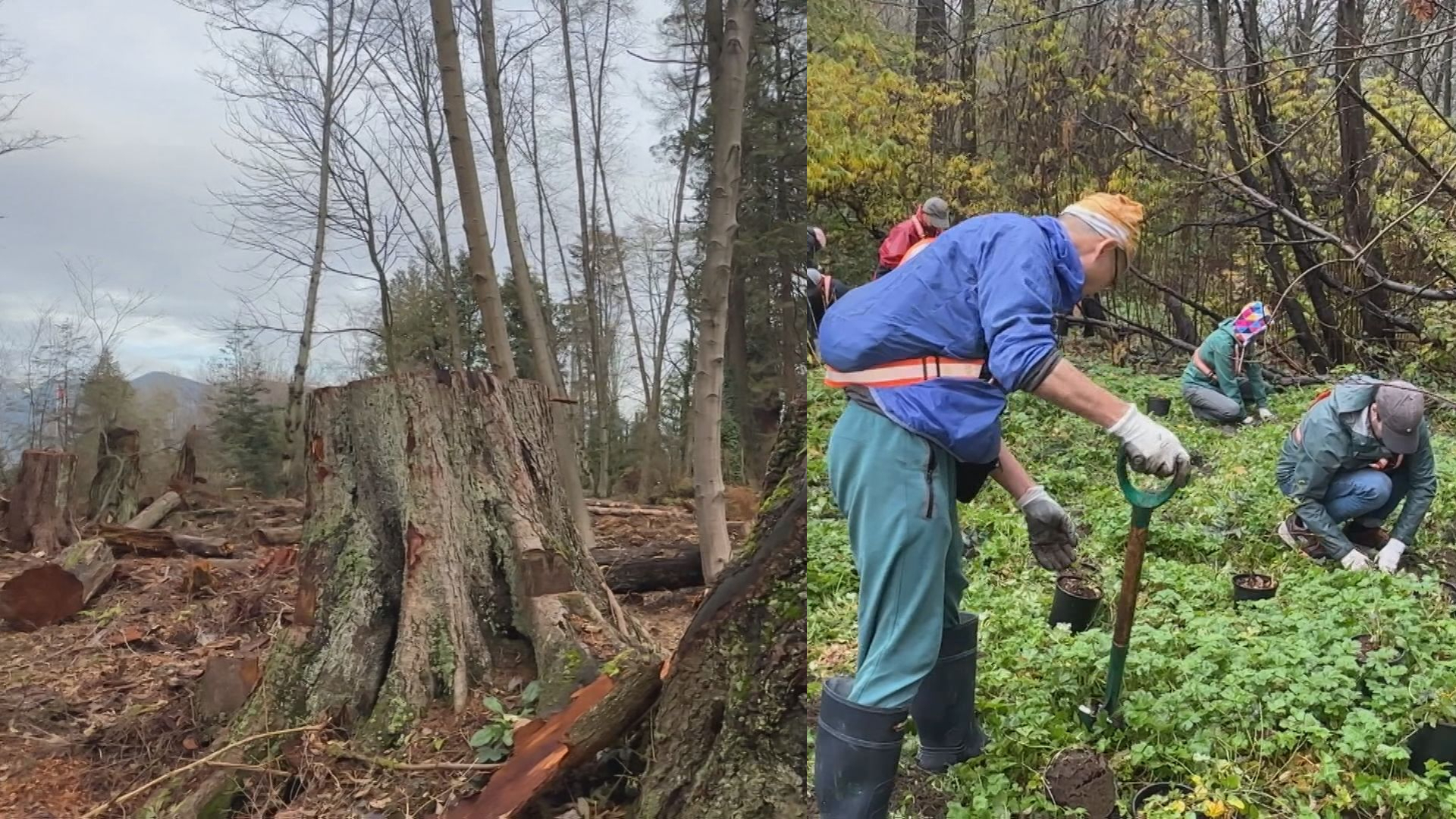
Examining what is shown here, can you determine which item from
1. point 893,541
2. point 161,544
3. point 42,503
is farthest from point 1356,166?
point 42,503

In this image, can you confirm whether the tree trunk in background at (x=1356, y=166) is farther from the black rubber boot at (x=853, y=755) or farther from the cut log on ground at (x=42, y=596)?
the cut log on ground at (x=42, y=596)

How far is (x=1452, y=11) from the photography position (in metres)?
1.47

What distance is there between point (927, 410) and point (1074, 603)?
0.64m

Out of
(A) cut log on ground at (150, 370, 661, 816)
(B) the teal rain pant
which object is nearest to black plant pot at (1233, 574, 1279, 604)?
(B) the teal rain pant

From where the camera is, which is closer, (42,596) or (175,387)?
(42,596)

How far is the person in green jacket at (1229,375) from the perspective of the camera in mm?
1604

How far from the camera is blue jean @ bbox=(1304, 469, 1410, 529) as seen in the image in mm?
1542

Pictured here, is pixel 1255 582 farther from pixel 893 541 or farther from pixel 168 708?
pixel 168 708

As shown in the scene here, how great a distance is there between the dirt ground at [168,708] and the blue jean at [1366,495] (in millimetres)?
1349

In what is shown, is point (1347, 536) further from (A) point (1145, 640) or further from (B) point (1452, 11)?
(B) point (1452, 11)

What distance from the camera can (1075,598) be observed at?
5.23 feet

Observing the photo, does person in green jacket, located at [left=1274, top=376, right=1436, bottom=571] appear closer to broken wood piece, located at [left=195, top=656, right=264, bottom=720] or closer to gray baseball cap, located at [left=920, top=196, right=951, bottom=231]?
gray baseball cap, located at [left=920, top=196, right=951, bottom=231]

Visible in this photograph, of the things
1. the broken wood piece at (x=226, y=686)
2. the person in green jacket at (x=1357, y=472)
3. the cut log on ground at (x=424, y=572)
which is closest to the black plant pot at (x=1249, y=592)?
the person in green jacket at (x=1357, y=472)

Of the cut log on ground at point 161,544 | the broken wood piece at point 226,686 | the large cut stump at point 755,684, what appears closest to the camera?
the large cut stump at point 755,684
